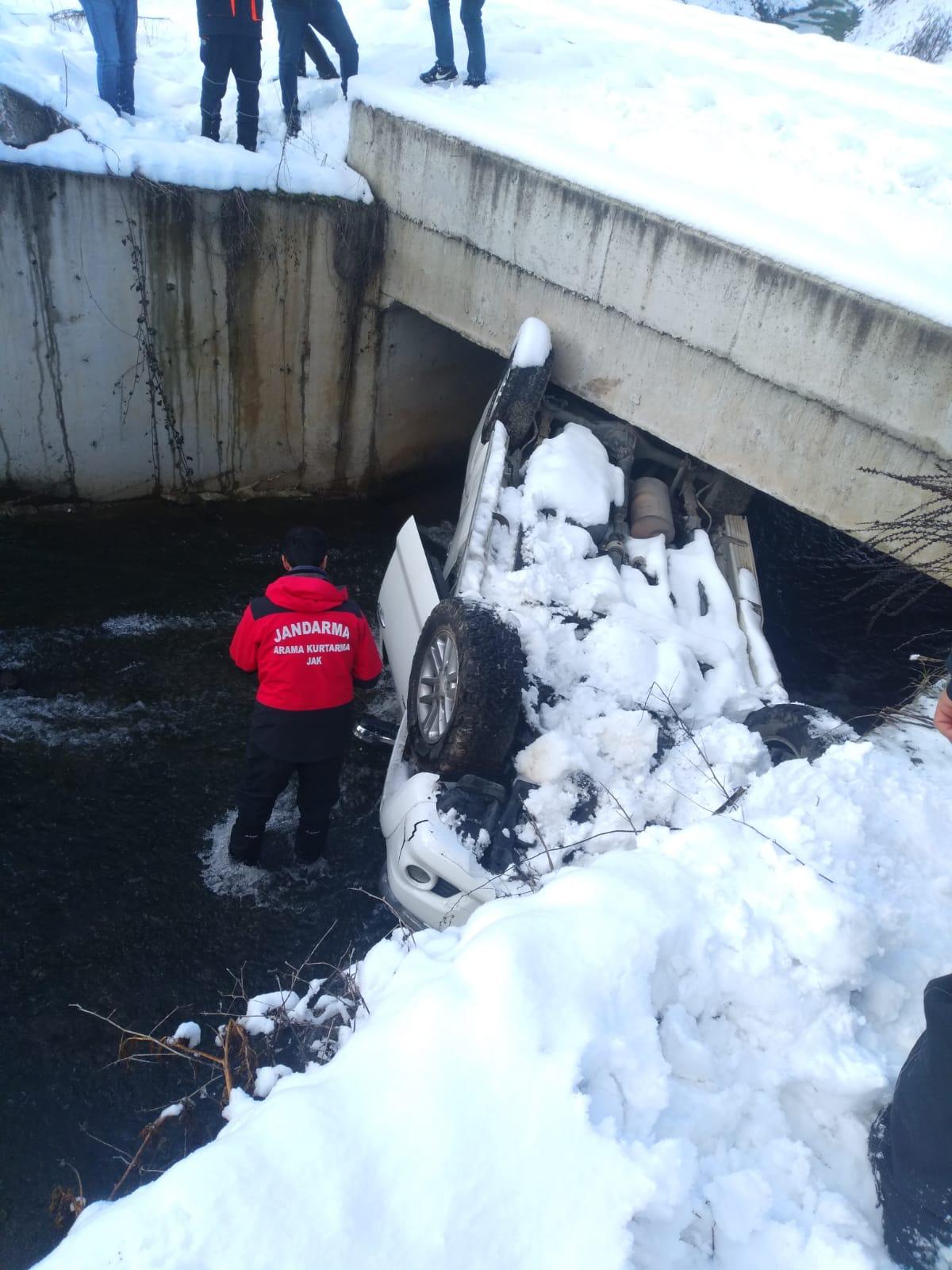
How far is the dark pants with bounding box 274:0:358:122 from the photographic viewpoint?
6.75 meters

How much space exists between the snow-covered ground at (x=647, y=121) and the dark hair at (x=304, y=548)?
131 inches

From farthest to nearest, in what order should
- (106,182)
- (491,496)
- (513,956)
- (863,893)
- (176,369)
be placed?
(176,369) < (106,182) < (491,496) < (863,893) < (513,956)

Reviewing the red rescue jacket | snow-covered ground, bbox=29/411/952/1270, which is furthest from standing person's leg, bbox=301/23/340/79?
snow-covered ground, bbox=29/411/952/1270

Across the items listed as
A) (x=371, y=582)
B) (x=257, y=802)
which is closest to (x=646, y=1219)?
(x=257, y=802)

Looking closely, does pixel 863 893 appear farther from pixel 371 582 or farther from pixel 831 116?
pixel 831 116

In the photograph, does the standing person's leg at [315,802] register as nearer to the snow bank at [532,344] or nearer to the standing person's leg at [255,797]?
the standing person's leg at [255,797]

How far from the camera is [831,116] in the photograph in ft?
20.3

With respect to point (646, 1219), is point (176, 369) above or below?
below

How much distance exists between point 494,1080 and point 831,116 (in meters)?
7.21

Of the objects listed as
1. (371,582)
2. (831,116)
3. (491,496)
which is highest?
(831,116)

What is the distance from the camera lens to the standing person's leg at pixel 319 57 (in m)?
7.45

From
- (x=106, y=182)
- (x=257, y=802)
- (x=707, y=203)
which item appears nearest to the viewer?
(x=257, y=802)

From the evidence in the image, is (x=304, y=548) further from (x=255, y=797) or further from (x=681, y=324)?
(x=681, y=324)

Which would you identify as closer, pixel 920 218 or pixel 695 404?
pixel 920 218
